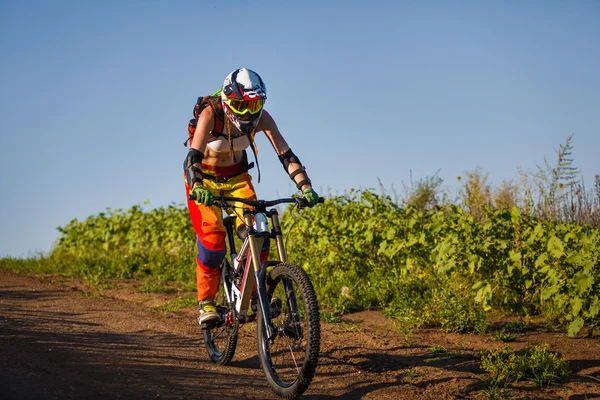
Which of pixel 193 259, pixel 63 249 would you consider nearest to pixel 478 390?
pixel 193 259

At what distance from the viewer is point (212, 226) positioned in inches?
220

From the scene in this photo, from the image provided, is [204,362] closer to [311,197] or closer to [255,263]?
[255,263]

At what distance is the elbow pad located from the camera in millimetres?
5227

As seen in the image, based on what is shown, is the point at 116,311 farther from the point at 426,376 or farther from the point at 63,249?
the point at 63,249

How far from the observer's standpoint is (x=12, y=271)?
12367mm

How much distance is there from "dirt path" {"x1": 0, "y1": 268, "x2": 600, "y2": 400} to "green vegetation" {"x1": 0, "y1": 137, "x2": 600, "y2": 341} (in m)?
0.40

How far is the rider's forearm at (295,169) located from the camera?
5492mm

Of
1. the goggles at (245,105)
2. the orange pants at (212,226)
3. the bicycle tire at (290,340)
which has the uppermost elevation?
the goggles at (245,105)

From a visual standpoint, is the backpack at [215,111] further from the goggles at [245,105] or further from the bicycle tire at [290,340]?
the bicycle tire at [290,340]

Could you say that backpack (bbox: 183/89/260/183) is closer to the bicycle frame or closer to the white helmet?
the white helmet

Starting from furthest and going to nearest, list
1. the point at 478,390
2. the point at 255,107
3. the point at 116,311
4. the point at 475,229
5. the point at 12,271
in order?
the point at 12,271 → the point at 116,311 → the point at 475,229 → the point at 255,107 → the point at 478,390

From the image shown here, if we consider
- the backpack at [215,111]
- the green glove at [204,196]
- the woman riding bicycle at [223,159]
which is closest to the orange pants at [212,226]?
the woman riding bicycle at [223,159]

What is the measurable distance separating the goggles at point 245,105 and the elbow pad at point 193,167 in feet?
1.60

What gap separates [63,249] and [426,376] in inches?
518
